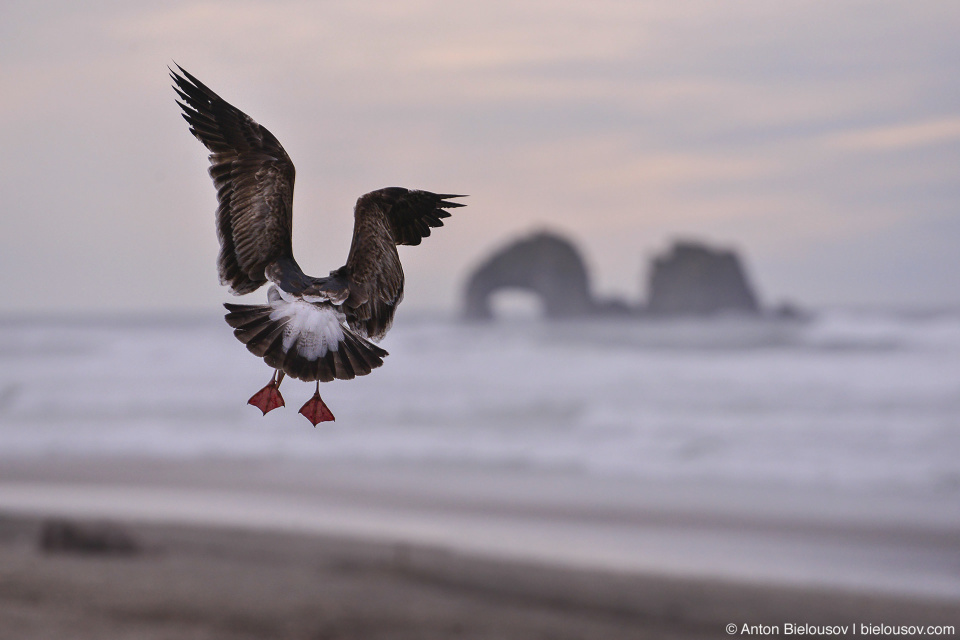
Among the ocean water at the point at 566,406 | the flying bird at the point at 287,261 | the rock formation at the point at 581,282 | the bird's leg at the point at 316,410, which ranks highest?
the rock formation at the point at 581,282

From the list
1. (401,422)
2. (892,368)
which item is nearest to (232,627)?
(401,422)

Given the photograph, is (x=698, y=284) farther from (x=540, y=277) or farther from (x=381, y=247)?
(x=381, y=247)

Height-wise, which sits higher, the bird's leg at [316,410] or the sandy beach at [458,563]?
the sandy beach at [458,563]

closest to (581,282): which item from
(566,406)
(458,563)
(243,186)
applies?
(566,406)

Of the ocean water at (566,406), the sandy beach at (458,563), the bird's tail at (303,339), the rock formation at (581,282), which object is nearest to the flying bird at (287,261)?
the bird's tail at (303,339)

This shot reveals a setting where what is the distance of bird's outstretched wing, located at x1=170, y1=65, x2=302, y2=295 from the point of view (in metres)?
3.55

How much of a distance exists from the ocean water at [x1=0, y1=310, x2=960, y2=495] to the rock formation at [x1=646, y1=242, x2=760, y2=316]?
1736cm

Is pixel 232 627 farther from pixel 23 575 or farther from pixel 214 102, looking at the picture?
pixel 214 102

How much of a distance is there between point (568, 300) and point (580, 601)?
40.6 m

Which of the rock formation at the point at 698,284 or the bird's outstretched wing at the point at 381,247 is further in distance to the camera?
the rock formation at the point at 698,284

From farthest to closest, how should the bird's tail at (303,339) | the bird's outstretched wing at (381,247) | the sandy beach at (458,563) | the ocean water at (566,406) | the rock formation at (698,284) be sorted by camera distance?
the rock formation at (698,284) < the ocean water at (566,406) < the sandy beach at (458,563) < the bird's outstretched wing at (381,247) < the bird's tail at (303,339)

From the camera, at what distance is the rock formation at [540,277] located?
49.3 m

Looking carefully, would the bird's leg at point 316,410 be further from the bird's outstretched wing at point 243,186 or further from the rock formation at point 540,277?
the rock formation at point 540,277

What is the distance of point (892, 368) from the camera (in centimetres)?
2336
